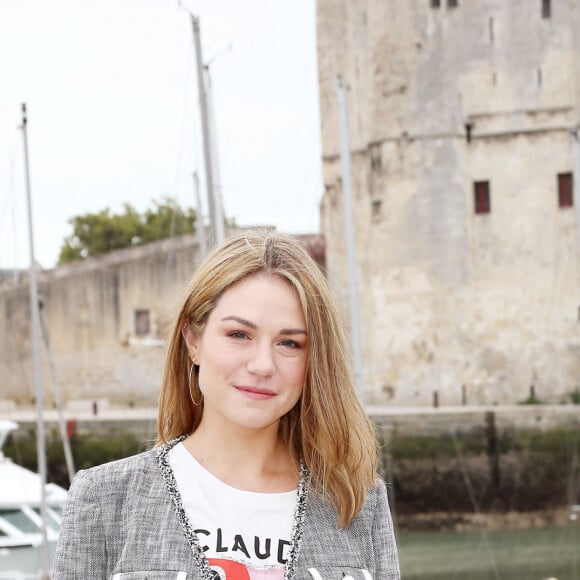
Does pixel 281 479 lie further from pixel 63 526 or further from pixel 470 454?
pixel 470 454

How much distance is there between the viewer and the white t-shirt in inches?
59.7

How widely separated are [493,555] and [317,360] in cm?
1342

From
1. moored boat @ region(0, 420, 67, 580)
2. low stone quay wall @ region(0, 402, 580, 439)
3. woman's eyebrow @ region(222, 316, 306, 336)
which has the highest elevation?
woman's eyebrow @ region(222, 316, 306, 336)

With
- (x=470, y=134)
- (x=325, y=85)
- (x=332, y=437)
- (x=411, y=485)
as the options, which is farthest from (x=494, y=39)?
(x=332, y=437)

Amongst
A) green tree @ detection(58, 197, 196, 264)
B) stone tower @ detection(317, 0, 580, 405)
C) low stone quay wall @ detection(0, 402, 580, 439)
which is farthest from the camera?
green tree @ detection(58, 197, 196, 264)

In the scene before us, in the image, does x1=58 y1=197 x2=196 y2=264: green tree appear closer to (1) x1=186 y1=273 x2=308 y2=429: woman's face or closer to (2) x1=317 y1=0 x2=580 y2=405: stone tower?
Result: (2) x1=317 y1=0 x2=580 y2=405: stone tower

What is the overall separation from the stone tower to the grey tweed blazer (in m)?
18.4

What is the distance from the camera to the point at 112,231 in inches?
1310

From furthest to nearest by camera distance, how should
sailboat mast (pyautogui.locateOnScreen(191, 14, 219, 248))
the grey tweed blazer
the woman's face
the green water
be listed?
the green water, sailboat mast (pyautogui.locateOnScreen(191, 14, 219, 248)), the woman's face, the grey tweed blazer

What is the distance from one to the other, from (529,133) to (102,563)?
770 inches

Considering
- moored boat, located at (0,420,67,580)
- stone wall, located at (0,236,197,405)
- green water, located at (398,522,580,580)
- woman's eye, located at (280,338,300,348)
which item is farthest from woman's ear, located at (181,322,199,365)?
stone wall, located at (0,236,197,405)

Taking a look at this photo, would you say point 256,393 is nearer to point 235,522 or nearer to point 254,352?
point 254,352

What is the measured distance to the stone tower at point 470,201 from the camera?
20.0 metres

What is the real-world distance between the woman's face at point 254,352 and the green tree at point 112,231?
31.2m
